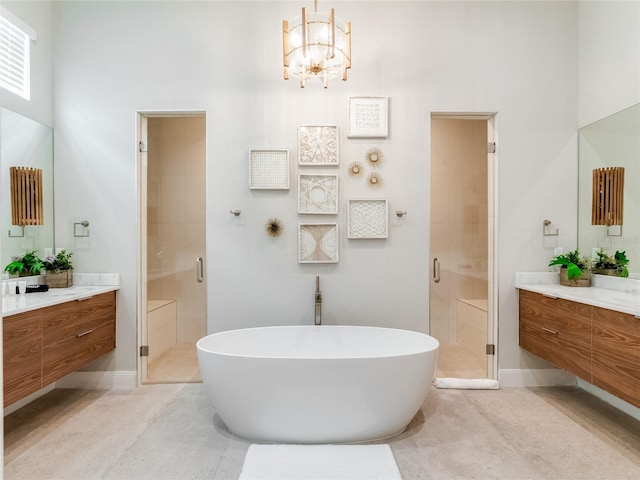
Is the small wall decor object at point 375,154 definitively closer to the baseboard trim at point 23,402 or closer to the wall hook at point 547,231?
the wall hook at point 547,231

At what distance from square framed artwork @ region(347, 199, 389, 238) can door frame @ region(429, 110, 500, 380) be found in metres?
0.80

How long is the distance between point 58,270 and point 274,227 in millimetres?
1562

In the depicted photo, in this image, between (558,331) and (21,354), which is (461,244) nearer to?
(558,331)

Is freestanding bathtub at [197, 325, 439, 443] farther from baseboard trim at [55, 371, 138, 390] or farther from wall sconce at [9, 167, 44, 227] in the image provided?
wall sconce at [9, 167, 44, 227]

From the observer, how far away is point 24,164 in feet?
9.21

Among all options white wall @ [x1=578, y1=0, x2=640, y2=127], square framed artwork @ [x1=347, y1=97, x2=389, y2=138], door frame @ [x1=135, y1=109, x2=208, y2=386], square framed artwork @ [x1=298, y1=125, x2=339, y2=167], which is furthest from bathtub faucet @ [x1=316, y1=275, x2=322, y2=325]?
white wall @ [x1=578, y1=0, x2=640, y2=127]

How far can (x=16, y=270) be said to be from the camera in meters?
2.73

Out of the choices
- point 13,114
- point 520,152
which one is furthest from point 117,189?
point 520,152

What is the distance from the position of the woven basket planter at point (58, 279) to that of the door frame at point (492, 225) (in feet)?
9.55

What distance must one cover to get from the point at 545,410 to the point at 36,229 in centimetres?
369

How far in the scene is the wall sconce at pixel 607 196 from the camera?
2740 millimetres

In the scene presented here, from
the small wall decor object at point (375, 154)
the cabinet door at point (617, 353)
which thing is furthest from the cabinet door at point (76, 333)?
the cabinet door at point (617, 353)

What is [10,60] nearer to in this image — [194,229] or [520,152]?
[194,229]

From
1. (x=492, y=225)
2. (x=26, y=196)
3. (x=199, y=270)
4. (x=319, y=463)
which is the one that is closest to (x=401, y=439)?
(x=319, y=463)
